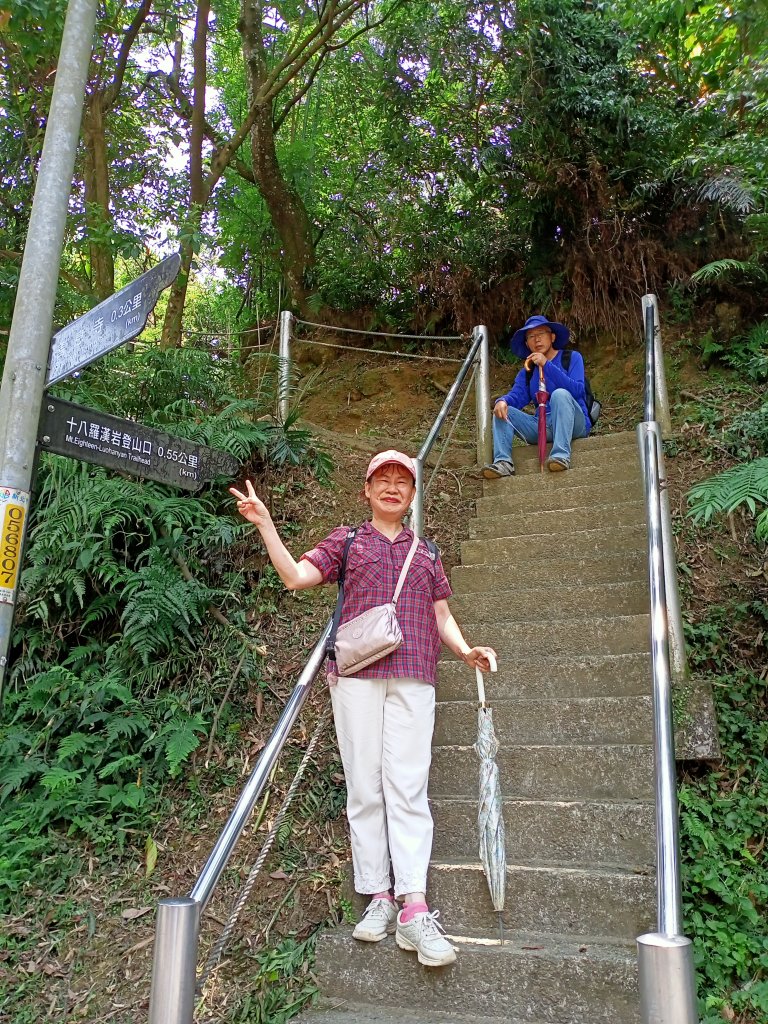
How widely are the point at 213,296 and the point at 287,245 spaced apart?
10.9ft

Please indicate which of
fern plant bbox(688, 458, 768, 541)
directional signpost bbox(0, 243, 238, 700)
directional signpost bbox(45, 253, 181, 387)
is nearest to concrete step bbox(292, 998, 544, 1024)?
directional signpost bbox(0, 243, 238, 700)

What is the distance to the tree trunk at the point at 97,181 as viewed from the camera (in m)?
6.90

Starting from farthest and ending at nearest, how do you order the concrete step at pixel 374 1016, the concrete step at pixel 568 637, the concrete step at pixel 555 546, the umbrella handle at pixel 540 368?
the umbrella handle at pixel 540 368, the concrete step at pixel 555 546, the concrete step at pixel 568 637, the concrete step at pixel 374 1016

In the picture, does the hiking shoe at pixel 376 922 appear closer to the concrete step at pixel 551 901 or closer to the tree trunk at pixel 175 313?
the concrete step at pixel 551 901

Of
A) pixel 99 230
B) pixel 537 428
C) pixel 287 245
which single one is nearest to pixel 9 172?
pixel 99 230

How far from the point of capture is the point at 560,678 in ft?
12.4

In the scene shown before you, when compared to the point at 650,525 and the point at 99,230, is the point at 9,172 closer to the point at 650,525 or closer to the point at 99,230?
the point at 99,230

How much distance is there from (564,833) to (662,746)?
0.86 meters

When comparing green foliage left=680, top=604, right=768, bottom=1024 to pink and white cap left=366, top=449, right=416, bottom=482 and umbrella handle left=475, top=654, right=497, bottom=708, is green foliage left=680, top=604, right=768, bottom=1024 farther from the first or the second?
pink and white cap left=366, top=449, right=416, bottom=482

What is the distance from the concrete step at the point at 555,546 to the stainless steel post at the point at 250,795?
6.12 feet

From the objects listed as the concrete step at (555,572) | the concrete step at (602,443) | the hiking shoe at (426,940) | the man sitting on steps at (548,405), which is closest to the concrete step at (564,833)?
the hiking shoe at (426,940)

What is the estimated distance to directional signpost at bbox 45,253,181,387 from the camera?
2916 millimetres

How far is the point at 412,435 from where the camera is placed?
26.6 feet

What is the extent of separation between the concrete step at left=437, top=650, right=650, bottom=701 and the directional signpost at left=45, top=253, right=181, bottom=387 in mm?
2277
